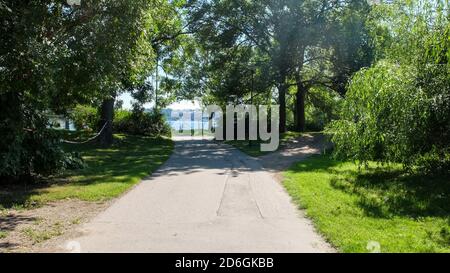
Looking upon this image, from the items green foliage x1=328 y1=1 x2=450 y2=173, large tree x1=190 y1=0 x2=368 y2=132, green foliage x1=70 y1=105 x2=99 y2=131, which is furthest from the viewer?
green foliage x1=70 y1=105 x2=99 y2=131

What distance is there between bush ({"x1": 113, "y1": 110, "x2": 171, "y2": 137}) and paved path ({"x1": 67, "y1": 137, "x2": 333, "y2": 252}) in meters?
28.3

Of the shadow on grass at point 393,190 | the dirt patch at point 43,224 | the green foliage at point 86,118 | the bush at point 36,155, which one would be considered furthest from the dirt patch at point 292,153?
the green foliage at point 86,118

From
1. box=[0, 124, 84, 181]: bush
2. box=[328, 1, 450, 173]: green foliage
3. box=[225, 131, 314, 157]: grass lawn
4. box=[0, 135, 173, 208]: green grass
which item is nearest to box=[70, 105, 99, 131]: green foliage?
box=[225, 131, 314, 157]: grass lawn

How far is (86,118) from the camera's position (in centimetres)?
3847

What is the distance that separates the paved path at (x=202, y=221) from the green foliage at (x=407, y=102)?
9.57 feet

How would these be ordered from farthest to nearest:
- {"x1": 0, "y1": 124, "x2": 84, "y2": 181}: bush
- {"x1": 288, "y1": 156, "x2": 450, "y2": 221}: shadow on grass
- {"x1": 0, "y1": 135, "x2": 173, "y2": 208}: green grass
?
{"x1": 0, "y1": 124, "x2": 84, "y2": 181}: bush, {"x1": 0, "y1": 135, "x2": 173, "y2": 208}: green grass, {"x1": 288, "y1": 156, "x2": 450, "y2": 221}: shadow on grass

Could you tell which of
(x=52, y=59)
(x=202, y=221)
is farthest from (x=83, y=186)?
(x=202, y=221)

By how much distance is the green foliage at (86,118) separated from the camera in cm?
3634

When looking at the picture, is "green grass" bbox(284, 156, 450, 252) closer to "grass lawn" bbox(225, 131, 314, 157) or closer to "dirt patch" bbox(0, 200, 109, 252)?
"dirt patch" bbox(0, 200, 109, 252)

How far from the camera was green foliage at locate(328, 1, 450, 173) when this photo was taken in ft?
33.9

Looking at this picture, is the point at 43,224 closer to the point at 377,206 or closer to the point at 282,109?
the point at 377,206

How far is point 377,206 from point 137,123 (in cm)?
3344
